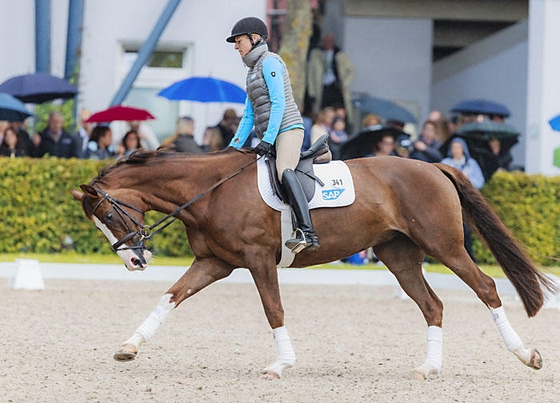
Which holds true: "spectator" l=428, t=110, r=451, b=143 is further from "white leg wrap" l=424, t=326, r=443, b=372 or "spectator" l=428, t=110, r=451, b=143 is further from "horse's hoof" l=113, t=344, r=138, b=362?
"horse's hoof" l=113, t=344, r=138, b=362

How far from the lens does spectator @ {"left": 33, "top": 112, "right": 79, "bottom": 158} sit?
15.4m

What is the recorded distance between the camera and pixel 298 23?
60.3 feet

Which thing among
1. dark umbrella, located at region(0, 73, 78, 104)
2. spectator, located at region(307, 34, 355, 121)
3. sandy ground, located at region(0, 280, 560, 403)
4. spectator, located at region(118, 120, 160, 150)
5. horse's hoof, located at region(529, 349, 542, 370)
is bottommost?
sandy ground, located at region(0, 280, 560, 403)

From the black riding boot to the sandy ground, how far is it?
0.91 metres

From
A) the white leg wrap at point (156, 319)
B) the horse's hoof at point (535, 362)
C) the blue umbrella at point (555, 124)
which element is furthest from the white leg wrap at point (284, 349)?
the blue umbrella at point (555, 124)

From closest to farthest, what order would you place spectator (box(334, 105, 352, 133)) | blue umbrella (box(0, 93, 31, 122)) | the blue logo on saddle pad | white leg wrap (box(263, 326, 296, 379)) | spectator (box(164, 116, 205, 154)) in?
white leg wrap (box(263, 326, 296, 379)), the blue logo on saddle pad, spectator (box(164, 116, 205, 154)), blue umbrella (box(0, 93, 31, 122)), spectator (box(334, 105, 352, 133))

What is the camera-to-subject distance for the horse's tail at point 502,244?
26.9 feet

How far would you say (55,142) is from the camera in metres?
15.5

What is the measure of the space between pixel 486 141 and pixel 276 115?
868cm

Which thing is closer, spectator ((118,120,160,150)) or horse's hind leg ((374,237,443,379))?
horse's hind leg ((374,237,443,379))

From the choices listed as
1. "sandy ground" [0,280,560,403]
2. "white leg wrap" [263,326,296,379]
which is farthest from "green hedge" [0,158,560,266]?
"white leg wrap" [263,326,296,379]

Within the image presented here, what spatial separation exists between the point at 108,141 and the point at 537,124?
697cm

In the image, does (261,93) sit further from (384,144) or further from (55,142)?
(55,142)

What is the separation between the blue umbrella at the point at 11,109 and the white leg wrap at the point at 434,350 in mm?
8459
